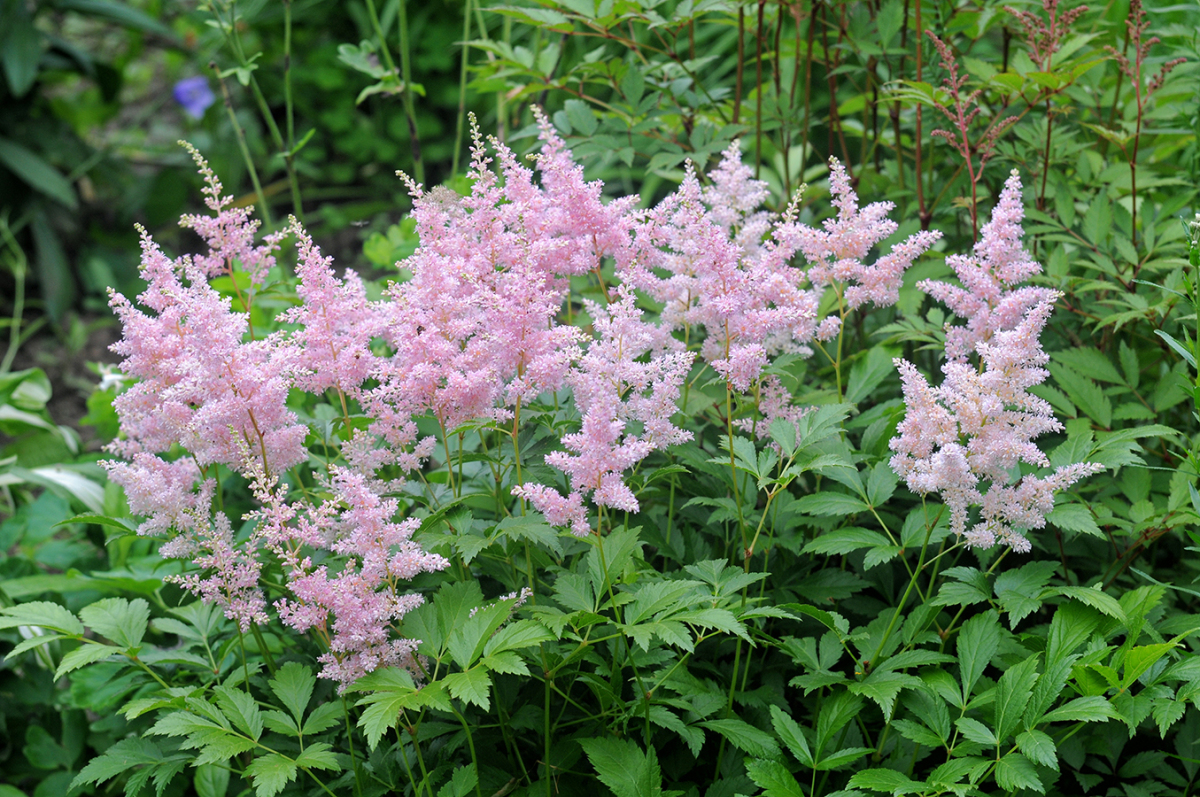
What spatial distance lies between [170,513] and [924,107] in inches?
76.2

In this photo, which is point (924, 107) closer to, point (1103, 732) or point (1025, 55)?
point (1025, 55)

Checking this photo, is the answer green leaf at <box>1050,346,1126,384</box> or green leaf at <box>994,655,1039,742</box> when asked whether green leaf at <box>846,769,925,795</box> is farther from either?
green leaf at <box>1050,346,1126,384</box>

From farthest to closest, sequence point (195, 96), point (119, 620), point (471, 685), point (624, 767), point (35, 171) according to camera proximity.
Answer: point (195, 96), point (35, 171), point (119, 620), point (624, 767), point (471, 685)

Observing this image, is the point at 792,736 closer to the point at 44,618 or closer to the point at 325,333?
the point at 325,333

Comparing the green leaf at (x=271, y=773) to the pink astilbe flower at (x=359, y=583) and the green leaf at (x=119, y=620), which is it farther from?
the green leaf at (x=119, y=620)

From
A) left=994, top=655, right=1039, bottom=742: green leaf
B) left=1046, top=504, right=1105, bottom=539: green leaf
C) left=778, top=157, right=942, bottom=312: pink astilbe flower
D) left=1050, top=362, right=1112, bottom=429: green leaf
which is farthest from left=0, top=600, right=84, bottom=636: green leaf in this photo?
left=1050, top=362, right=1112, bottom=429: green leaf

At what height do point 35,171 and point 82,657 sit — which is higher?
point 35,171

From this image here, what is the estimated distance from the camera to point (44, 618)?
1.65 meters

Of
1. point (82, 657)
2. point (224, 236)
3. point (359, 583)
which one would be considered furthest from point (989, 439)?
point (82, 657)

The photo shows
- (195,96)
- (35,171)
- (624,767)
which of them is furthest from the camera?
(195,96)

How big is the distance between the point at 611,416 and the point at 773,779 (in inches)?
23.0

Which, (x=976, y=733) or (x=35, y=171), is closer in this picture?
(x=976, y=733)

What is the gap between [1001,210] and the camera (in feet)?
5.34

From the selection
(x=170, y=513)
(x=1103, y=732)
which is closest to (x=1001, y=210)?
(x=1103, y=732)
